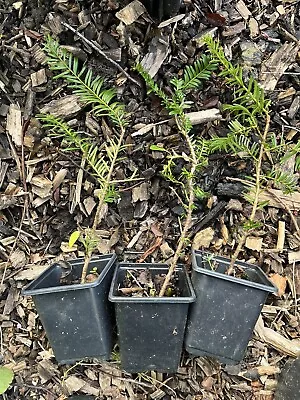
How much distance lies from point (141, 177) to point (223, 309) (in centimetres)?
40

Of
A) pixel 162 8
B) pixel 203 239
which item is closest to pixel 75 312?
pixel 203 239

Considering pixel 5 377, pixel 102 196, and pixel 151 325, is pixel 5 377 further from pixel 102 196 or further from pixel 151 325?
pixel 102 196

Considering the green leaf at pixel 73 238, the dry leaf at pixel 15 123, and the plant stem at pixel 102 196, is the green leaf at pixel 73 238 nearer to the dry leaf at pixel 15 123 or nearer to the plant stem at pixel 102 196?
the plant stem at pixel 102 196

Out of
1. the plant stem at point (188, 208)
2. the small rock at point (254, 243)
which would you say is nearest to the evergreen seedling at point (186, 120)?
the plant stem at point (188, 208)

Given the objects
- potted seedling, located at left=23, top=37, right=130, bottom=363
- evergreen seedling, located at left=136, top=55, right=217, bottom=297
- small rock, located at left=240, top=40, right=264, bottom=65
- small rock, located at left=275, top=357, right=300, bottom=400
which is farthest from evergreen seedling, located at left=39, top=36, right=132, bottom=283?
small rock, located at left=275, top=357, right=300, bottom=400

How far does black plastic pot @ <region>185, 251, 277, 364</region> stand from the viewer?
1098 millimetres

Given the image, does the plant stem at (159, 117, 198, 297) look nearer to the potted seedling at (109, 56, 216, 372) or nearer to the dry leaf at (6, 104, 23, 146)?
the potted seedling at (109, 56, 216, 372)

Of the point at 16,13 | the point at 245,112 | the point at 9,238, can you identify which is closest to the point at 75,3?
the point at 16,13

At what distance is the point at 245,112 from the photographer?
109 centimetres

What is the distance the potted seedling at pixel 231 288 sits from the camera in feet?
3.55

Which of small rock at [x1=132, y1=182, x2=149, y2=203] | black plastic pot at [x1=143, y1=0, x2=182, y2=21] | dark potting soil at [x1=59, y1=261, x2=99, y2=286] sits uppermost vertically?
black plastic pot at [x1=143, y1=0, x2=182, y2=21]

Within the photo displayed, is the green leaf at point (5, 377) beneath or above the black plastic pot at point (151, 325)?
beneath

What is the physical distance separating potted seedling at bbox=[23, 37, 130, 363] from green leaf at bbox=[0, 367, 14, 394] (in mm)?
179

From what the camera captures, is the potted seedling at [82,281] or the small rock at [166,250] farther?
the small rock at [166,250]
